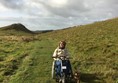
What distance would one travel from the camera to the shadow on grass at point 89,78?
18.9 m

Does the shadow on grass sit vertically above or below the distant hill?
below

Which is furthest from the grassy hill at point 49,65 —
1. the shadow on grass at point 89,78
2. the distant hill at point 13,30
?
the distant hill at point 13,30

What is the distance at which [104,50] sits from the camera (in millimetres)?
29141

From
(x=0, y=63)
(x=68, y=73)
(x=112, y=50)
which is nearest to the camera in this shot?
(x=68, y=73)

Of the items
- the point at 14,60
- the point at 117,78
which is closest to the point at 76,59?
the point at 14,60

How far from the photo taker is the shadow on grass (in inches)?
743

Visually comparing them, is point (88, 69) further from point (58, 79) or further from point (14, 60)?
point (14, 60)

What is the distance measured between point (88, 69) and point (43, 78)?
4.16 meters

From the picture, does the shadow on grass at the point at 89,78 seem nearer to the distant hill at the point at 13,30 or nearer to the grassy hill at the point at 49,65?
the grassy hill at the point at 49,65

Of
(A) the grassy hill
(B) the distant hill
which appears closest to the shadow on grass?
(A) the grassy hill

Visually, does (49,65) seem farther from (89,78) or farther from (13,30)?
(13,30)

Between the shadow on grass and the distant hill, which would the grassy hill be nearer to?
the shadow on grass

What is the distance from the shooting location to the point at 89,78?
19.5 metres

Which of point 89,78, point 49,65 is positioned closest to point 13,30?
point 49,65
